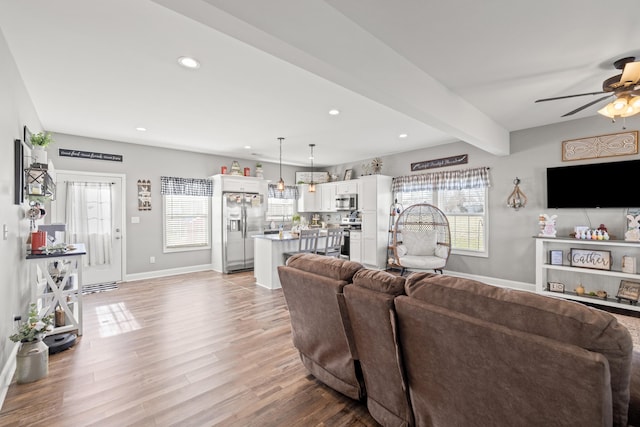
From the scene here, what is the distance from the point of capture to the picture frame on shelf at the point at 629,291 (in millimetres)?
3689

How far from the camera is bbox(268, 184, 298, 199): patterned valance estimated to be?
7.62 metres

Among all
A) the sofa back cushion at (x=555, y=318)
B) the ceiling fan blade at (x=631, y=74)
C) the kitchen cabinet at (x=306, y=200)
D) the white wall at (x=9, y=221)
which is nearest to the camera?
the sofa back cushion at (x=555, y=318)

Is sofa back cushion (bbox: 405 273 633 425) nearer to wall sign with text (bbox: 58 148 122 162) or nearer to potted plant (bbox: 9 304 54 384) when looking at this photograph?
potted plant (bbox: 9 304 54 384)

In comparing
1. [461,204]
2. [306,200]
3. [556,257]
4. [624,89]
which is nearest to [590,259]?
[556,257]

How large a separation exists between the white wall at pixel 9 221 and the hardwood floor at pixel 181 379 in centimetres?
40

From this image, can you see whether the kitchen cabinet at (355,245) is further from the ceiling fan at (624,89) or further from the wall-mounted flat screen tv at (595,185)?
the ceiling fan at (624,89)

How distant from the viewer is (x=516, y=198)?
4.78m

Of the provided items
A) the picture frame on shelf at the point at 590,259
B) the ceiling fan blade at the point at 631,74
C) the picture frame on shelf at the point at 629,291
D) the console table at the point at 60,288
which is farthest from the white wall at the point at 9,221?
the picture frame on shelf at the point at 629,291

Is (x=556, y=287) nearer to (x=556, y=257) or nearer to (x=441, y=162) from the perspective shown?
(x=556, y=257)

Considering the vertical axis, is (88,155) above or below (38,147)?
above

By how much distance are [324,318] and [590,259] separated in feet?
14.0

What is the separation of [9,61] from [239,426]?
11.1 feet

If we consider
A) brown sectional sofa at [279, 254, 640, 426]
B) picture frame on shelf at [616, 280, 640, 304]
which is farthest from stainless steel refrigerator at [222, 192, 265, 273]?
picture frame on shelf at [616, 280, 640, 304]

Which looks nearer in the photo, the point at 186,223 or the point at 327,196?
the point at 186,223
